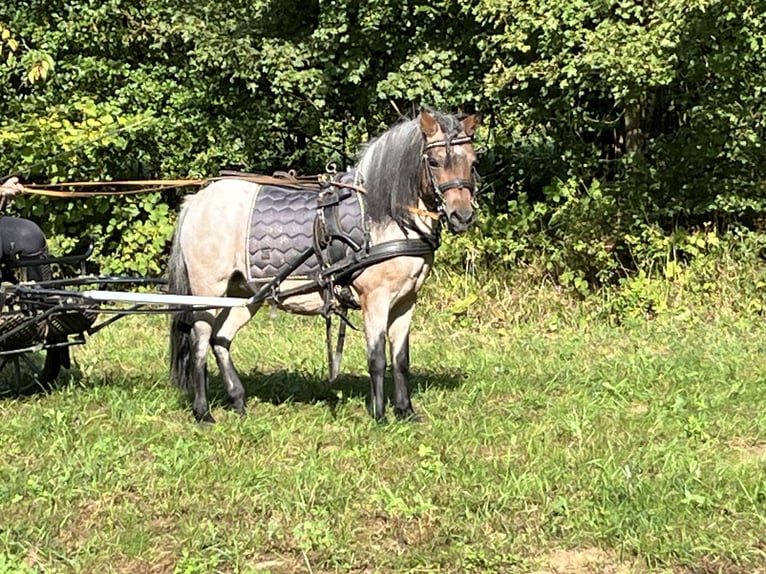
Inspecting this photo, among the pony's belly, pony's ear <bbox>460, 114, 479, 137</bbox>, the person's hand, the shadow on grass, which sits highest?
pony's ear <bbox>460, 114, 479, 137</bbox>

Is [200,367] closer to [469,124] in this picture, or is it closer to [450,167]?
[450,167]

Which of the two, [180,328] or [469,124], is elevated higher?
[469,124]

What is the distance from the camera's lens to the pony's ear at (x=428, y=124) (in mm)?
5902

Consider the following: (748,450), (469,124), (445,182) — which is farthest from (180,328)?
(748,450)

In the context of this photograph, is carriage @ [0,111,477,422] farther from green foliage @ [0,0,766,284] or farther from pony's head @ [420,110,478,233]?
green foliage @ [0,0,766,284]

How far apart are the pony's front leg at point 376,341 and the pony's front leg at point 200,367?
3.73 ft

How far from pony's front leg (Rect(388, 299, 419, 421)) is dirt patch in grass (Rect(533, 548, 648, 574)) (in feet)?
7.09

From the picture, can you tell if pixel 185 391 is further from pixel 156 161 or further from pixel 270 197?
pixel 156 161

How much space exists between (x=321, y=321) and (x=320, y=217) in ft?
14.1

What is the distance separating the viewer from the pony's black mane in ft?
19.9

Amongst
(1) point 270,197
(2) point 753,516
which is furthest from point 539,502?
(1) point 270,197

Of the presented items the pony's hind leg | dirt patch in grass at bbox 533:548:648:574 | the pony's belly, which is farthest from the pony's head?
dirt patch in grass at bbox 533:548:648:574

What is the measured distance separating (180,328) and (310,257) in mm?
1250

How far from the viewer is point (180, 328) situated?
23.2ft
